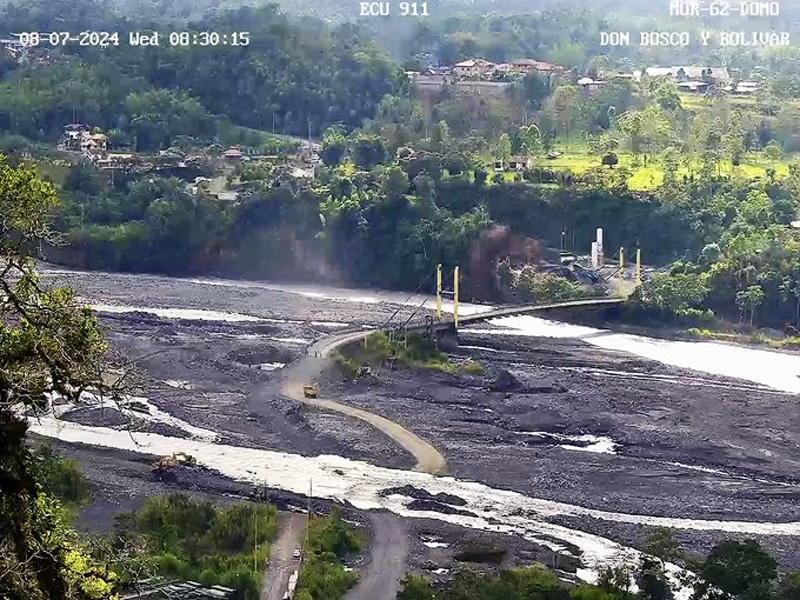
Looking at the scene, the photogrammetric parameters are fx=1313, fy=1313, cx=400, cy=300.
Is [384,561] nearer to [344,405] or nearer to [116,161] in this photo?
[344,405]

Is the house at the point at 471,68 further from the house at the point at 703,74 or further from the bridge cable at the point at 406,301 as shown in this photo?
the bridge cable at the point at 406,301

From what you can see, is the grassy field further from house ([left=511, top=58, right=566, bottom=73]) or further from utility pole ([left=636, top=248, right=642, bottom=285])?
house ([left=511, top=58, right=566, bottom=73])

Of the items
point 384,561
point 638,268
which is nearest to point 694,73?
point 638,268

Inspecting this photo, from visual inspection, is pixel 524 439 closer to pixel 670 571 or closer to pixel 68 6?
pixel 670 571

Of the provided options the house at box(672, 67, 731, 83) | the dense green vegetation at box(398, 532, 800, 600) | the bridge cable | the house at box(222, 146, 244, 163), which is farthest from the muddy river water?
the house at box(672, 67, 731, 83)

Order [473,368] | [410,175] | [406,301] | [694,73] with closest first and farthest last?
[473,368]
[406,301]
[410,175]
[694,73]

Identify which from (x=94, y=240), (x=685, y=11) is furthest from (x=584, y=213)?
(x=685, y=11)

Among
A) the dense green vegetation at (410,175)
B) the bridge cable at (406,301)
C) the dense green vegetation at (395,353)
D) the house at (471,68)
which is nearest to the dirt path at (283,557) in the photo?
the dense green vegetation at (395,353)
